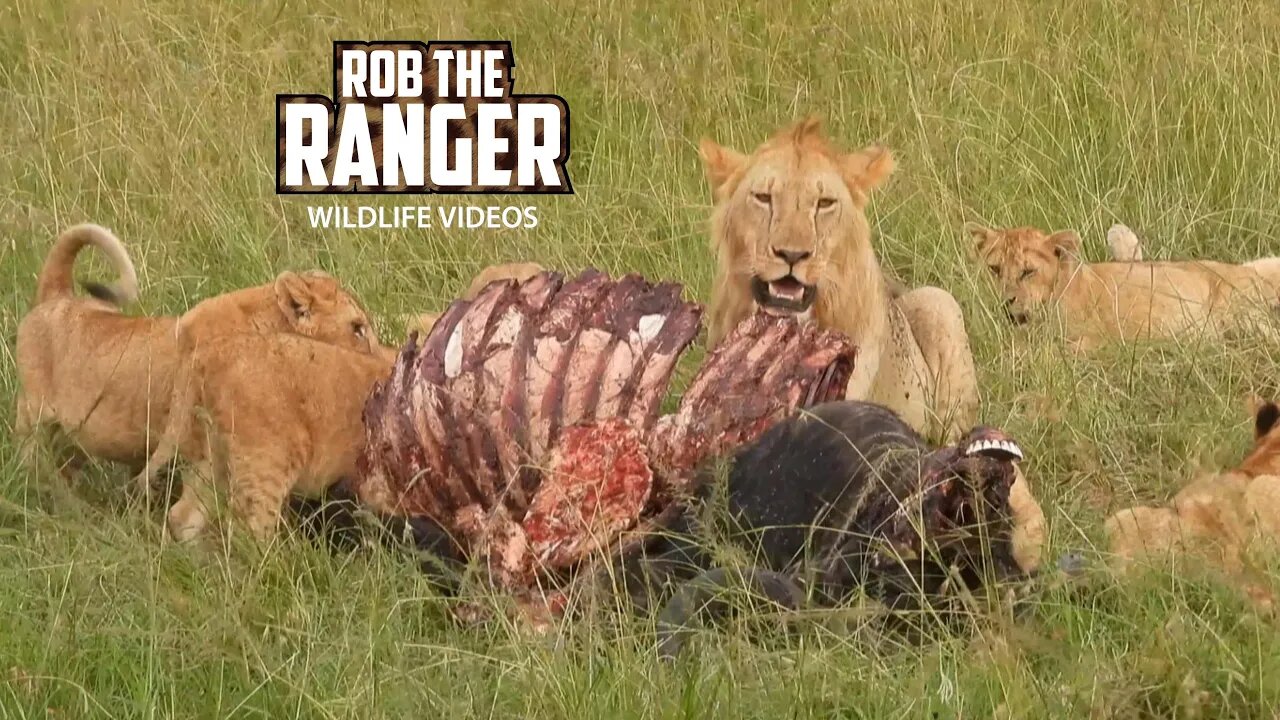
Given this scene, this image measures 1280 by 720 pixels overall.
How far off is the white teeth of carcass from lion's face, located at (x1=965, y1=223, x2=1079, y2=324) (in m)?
2.35

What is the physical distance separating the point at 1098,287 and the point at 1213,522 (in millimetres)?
2208

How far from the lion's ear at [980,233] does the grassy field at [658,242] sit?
0.32 ft

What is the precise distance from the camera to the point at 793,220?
15.4ft

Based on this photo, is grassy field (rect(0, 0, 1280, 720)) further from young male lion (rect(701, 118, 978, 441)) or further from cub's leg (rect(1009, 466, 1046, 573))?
young male lion (rect(701, 118, 978, 441))

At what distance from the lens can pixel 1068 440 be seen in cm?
490

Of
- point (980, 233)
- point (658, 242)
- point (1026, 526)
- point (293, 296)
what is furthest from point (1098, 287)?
point (293, 296)

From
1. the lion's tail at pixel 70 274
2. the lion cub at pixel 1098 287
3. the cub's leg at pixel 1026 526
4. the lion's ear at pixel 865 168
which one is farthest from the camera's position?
the lion cub at pixel 1098 287

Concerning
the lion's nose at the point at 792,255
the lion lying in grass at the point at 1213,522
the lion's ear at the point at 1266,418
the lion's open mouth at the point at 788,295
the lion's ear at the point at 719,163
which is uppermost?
the lion's ear at the point at 719,163

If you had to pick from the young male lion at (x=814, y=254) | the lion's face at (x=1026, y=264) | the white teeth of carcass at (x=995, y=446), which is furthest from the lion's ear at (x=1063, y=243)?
the white teeth of carcass at (x=995, y=446)

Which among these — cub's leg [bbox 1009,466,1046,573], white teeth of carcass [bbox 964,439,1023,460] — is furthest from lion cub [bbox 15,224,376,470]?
white teeth of carcass [bbox 964,439,1023,460]

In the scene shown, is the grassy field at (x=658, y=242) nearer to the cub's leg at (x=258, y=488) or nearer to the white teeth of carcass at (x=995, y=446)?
the cub's leg at (x=258, y=488)

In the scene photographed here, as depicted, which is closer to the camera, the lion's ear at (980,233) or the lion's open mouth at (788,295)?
the lion's open mouth at (788,295)

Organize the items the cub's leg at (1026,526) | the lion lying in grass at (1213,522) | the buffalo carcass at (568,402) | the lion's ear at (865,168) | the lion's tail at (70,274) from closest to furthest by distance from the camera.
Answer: the lion lying in grass at (1213,522), the cub's leg at (1026,526), the buffalo carcass at (568,402), the lion's ear at (865,168), the lion's tail at (70,274)

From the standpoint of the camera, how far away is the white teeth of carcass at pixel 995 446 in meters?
3.77
